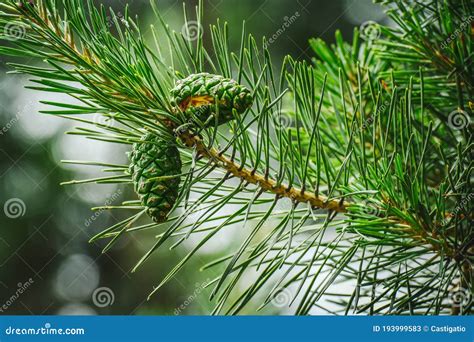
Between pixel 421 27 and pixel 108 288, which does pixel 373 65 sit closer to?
pixel 421 27

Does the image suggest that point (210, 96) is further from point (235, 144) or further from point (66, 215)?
point (66, 215)

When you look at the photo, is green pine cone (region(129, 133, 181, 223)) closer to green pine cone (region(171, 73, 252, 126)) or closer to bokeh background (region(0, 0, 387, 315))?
green pine cone (region(171, 73, 252, 126))

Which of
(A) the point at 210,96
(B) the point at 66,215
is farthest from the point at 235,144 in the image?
(B) the point at 66,215

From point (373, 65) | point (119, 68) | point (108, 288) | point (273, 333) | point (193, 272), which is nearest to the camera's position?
point (119, 68)

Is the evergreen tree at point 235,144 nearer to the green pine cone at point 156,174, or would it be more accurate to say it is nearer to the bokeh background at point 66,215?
the green pine cone at point 156,174

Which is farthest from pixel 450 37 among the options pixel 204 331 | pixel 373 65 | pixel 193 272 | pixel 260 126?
pixel 193 272

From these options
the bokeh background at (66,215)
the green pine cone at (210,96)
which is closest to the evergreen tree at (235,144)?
the green pine cone at (210,96)
